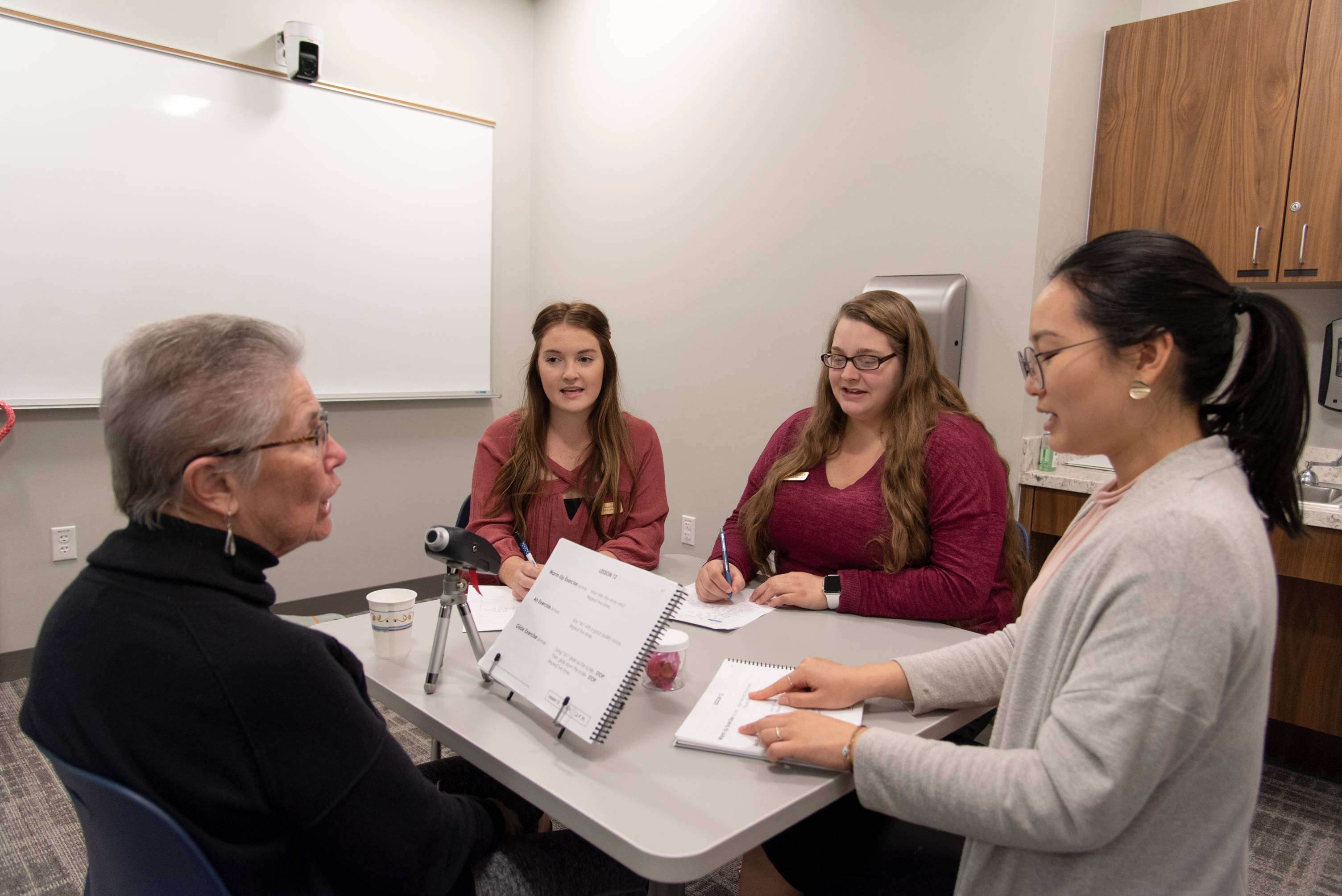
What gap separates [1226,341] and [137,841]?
128 centimetres

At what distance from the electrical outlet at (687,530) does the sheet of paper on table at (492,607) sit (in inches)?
81.9

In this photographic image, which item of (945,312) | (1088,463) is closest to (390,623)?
(945,312)

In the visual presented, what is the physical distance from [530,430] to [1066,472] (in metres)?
1.81

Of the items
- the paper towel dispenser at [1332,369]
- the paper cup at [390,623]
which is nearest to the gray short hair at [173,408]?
the paper cup at [390,623]

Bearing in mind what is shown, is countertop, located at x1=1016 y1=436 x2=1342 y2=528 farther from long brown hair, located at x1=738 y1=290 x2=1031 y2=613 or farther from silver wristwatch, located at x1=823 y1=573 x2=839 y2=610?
silver wristwatch, located at x1=823 y1=573 x2=839 y2=610

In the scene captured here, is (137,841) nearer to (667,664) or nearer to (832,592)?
(667,664)

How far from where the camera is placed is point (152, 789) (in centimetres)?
83

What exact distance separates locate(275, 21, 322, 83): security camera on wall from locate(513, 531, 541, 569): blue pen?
2.48 m

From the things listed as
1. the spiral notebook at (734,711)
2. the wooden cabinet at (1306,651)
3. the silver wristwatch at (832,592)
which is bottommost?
the wooden cabinet at (1306,651)

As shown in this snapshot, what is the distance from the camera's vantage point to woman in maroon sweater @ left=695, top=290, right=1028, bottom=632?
1.73 metres

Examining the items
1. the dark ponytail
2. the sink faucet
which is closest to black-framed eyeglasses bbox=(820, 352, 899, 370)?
the dark ponytail

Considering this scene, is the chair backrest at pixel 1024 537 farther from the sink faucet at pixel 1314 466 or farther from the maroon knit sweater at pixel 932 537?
the sink faucet at pixel 1314 466

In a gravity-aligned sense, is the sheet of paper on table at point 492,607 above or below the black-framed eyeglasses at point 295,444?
below

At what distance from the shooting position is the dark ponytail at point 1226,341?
0.96m
